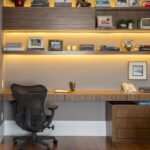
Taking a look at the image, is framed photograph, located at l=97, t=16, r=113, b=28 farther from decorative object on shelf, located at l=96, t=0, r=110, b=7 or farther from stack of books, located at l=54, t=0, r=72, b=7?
stack of books, located at l=54, t=0, r=72, b=7

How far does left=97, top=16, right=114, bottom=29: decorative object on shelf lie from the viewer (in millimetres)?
5422

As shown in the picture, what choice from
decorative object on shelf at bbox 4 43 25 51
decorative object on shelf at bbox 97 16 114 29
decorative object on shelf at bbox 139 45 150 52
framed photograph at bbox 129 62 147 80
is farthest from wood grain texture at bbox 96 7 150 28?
decorative object on shelf at bbox 4 43 25 51

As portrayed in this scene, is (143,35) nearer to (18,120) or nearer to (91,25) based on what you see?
(91,25)

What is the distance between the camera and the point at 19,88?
5043 mm

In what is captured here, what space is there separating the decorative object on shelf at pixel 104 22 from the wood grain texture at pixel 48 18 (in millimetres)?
135

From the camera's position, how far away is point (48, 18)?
538cm

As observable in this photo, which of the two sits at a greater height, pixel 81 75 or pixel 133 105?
pixel 81 75

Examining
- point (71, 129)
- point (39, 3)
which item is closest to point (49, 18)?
point (39, 3)

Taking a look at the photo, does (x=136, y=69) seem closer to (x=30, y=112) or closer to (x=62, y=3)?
(x=62, y=3)

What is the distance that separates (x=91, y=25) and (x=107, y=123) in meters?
1.70

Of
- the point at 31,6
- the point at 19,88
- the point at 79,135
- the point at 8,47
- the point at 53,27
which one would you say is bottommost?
the point at 79,135

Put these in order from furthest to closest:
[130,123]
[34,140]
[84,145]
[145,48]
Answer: [145,48]
[130,123]
[84,145]
[34,140]

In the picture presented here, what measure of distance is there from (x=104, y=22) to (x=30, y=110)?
2.01 m

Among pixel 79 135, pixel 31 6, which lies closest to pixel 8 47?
pixel 31 6
